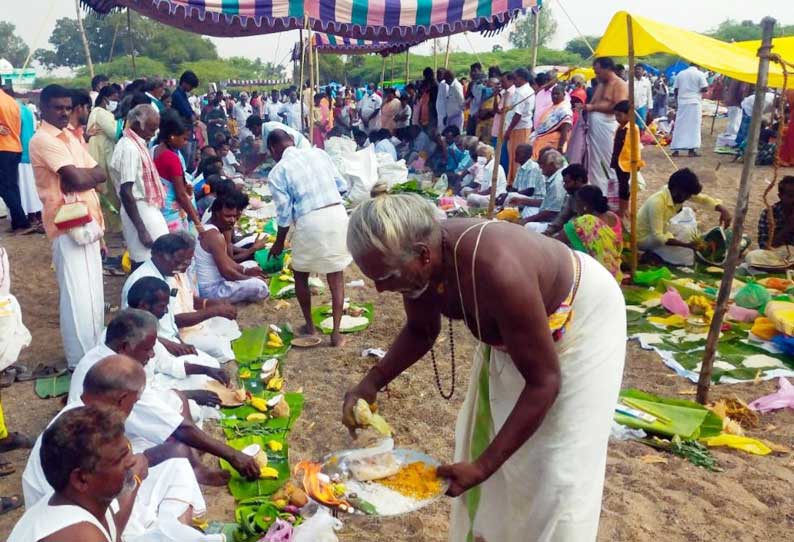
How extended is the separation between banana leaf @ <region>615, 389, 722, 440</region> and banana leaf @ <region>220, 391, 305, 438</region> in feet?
6.43

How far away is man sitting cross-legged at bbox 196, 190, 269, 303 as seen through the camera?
18.1ft

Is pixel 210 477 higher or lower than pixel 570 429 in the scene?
lower

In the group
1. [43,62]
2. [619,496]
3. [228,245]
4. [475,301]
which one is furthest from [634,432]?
[43,62]

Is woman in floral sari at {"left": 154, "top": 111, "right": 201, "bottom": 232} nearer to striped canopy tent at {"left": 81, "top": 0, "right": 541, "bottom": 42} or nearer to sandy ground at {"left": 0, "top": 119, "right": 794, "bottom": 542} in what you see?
sandy ground at {"left": 0, "top": 119, "right": 794, "bottom": 542}

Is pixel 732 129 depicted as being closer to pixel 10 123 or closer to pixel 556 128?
pixel 556 128

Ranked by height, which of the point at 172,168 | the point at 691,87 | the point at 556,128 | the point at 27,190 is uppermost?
the point at 691,87

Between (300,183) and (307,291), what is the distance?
862mm

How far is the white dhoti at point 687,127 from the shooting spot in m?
13.2

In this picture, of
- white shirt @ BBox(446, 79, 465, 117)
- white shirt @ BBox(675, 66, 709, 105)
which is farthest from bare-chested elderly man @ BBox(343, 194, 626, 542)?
white shirt @ BBox(675, 66, 709, 105)

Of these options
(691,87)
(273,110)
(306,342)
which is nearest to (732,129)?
(691,87)

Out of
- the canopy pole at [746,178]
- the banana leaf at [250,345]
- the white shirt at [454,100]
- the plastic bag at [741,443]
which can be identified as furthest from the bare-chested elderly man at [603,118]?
the white shirt at [454,100]

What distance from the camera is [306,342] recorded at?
17.0 feet

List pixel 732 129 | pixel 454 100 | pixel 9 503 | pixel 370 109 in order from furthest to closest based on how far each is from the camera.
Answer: pixel 370 109
pixel 732 129
pixel 454 100
pixel 9 503

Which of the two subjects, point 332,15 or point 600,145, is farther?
point 332,15
